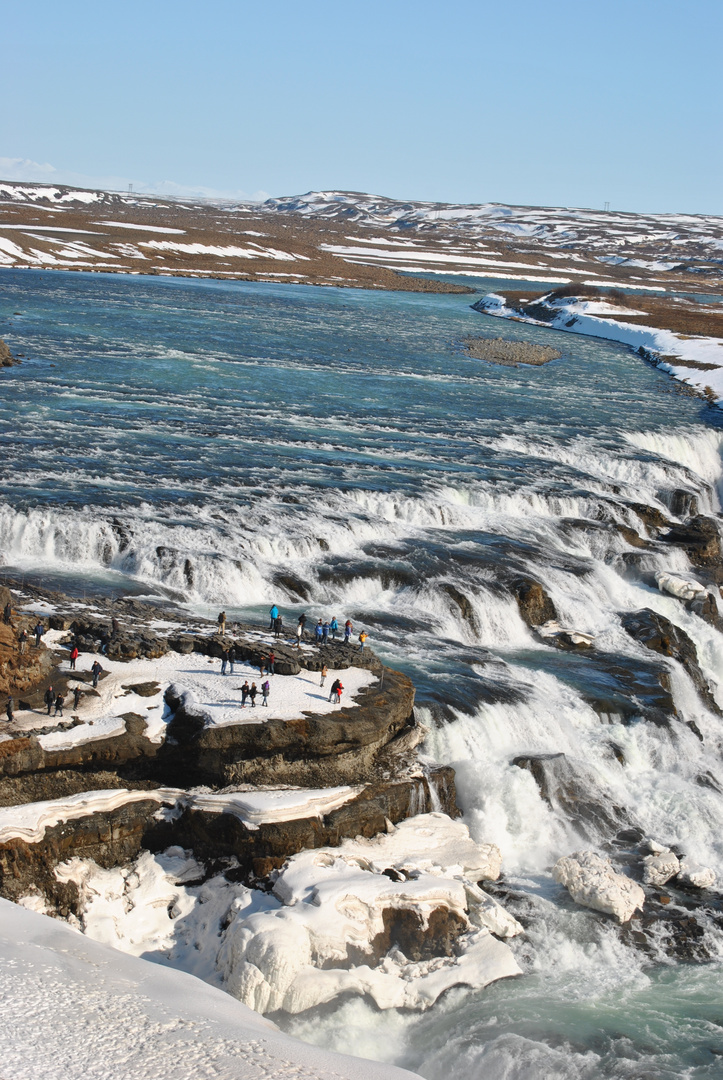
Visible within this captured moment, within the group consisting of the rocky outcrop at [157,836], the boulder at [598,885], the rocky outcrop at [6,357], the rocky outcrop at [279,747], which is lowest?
the boulder at [598,885]

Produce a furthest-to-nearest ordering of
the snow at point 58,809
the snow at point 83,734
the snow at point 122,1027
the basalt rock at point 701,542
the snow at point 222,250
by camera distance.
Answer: the snow at point 222,250
the basalt rock at point 701,542
the snow at point 83,734
the snow at point 58,809
the snow at point 122,1027

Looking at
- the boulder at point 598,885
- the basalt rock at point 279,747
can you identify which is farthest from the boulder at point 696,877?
the basalt rock at point 279,747

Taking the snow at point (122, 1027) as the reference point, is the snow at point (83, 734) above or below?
above

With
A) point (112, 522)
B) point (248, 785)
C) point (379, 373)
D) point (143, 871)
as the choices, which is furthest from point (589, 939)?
point (379, 373)

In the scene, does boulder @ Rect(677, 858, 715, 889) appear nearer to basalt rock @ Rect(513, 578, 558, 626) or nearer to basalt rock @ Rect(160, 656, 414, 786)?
basalt rock @ Rect(160, 656, 414, 786)

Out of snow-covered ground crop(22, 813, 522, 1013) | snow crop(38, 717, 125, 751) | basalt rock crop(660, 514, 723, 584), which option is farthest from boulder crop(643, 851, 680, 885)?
basalt rock crop(660, 514, 723, 584)

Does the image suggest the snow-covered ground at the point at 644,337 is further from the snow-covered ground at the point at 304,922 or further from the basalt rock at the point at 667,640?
the snow-covered ground at the point at 304,922
